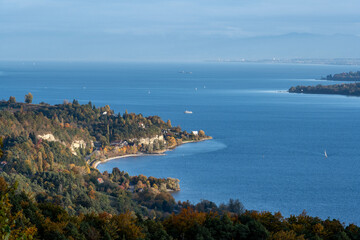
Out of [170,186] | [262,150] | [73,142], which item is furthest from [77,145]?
[262,150]

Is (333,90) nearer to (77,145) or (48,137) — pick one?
(77,145)

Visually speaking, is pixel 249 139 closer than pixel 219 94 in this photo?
Yes

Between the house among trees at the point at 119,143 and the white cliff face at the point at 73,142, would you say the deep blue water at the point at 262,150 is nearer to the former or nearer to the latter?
the white cliff face at the point at 73,142

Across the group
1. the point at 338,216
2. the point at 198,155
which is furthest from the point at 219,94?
the point at 338,216

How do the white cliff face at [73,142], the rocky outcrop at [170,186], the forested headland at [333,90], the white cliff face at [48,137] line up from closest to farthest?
1. the rocky outcrop at [170,186]
2. the white cliff face at [48,137]
3. the white cliff face at [73,142]
4. the forested headland at [333,90]

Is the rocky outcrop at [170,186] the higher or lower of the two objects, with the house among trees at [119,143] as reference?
lower

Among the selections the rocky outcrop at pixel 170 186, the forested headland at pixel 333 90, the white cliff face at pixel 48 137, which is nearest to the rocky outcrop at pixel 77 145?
the white cliff face at pixel 48 137

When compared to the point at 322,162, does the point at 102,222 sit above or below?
above

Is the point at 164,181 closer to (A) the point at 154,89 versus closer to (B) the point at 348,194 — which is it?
(B) the point at 348,194
